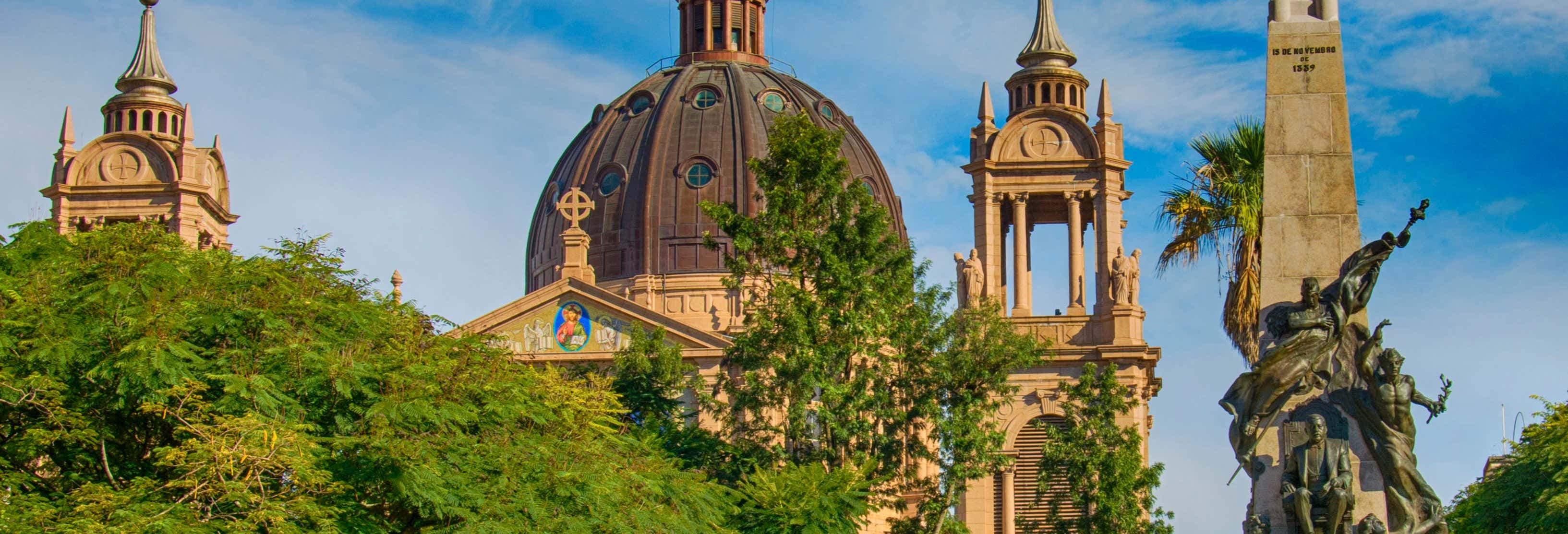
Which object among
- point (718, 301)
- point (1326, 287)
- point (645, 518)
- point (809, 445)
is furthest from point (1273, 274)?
point (718, 301)

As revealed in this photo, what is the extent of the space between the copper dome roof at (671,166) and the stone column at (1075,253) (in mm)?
22130

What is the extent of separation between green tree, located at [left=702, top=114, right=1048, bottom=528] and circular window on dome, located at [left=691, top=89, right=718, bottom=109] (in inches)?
1760

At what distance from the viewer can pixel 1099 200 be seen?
6372 centimetres

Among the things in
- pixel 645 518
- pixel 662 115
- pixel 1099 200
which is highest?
pixel 662 115

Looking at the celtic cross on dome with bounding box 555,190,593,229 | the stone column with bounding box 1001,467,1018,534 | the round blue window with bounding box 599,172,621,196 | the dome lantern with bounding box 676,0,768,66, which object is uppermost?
the dome lantern with bounding box 676,0,768,66

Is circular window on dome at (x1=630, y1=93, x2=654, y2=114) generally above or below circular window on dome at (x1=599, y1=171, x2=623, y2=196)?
above

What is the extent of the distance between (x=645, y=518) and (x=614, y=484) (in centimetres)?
73

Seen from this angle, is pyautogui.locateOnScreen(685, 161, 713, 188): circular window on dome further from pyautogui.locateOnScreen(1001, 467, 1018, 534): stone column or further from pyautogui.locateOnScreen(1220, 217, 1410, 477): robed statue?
pyautogui.locateOnScreen(1220, 217, 1410, 477): robed statue

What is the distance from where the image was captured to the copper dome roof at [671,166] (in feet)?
285

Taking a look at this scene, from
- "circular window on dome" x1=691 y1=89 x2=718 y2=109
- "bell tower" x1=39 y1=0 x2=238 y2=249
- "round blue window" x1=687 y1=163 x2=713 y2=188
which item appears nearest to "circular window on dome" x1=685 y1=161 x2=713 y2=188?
"round blue window" x1=687 y1=163 x2=713 y2=188

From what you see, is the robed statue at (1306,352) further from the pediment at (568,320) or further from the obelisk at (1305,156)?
the pediment at (568,320)

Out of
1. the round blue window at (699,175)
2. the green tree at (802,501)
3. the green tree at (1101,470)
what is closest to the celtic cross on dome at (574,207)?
the round blue window at (699,175)

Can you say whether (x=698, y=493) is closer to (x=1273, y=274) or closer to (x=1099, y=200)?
(x=1273, y=274)

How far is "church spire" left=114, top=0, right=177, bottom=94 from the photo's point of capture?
230ft
